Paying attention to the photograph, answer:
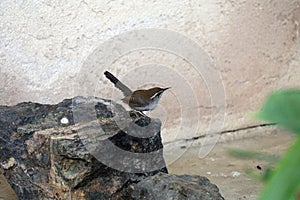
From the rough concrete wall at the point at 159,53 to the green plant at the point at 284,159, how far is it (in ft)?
8.65

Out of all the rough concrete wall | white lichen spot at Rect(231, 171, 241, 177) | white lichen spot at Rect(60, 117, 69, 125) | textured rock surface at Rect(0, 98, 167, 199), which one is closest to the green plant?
textured rock surface at Rect(0, 98, 167, 199)

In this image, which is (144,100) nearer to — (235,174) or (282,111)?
(235,174)

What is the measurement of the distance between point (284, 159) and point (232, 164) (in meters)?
2.97

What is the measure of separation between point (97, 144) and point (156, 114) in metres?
1.20

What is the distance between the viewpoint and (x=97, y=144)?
2076 mm

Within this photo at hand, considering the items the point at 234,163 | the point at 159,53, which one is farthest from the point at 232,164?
the point at 159,53

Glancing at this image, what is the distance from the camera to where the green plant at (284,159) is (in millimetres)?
284

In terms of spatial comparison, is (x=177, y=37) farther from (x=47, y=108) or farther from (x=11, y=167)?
(x=11, y=167)

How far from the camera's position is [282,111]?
0.94 feet

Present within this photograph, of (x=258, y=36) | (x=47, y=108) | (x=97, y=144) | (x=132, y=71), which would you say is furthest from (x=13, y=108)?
(x=258, y=36)

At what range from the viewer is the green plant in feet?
0.93

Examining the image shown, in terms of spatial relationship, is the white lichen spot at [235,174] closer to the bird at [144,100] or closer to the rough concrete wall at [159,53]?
the rough concrete wall at [159,53]

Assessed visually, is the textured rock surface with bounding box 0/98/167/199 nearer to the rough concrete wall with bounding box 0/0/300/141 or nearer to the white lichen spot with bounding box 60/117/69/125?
the white lichen spot with bounding box 60/117/69/125

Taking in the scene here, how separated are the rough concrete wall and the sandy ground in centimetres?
9
